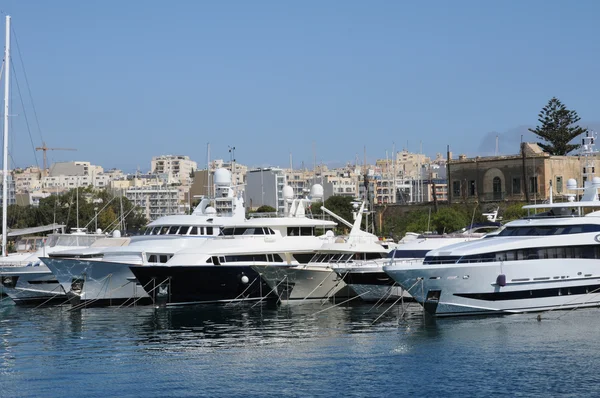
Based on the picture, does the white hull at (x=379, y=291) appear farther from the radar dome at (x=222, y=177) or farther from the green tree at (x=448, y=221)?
the green tree at (x=448, y=221)

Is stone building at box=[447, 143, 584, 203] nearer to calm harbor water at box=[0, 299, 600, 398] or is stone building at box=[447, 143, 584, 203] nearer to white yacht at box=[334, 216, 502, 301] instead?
white yacht at box=[334, 216, 502, 301]

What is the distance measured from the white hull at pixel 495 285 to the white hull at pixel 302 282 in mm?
8524

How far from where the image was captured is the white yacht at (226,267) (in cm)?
4575

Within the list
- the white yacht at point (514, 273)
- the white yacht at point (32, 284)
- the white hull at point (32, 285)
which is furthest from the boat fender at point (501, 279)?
the white hull at point (32, 285)

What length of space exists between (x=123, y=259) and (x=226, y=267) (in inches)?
199

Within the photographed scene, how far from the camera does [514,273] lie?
36750mm

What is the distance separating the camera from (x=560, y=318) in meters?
36.3

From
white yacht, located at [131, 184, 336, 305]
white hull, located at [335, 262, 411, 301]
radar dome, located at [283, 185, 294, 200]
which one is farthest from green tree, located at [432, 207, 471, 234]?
white hull, located at [335, 262, 411, 301]

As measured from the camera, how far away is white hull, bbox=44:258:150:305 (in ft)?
153

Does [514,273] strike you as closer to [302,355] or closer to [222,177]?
[302,355]

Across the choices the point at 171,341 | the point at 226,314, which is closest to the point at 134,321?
the point at 226,314

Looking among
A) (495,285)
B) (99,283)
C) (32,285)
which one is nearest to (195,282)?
(99,283)

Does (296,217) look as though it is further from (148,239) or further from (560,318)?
(560,318)

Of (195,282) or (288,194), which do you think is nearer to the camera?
(195,282)
